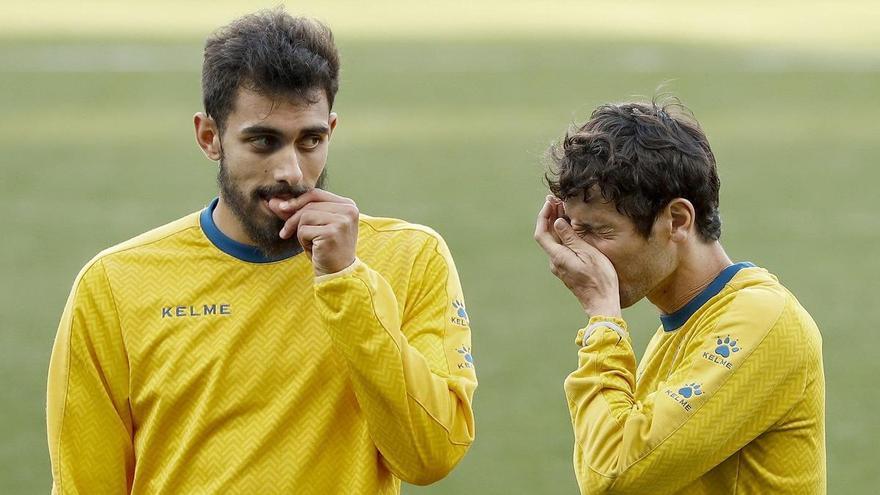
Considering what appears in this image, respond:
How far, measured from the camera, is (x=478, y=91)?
19391 mm

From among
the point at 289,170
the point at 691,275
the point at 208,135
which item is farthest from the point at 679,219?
the point at 208,135

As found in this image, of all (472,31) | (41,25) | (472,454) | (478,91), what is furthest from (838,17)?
(472,454)

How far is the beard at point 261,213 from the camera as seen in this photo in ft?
12.5

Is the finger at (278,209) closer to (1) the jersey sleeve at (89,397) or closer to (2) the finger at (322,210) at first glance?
(2) the finger at (322,210)

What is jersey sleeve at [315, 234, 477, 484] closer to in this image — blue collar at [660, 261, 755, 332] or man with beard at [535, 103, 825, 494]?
man with beard at [535, 103, 825, 494]

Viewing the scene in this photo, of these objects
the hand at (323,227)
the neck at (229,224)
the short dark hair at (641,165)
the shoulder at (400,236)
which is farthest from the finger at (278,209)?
the short dark hair at (641,165)

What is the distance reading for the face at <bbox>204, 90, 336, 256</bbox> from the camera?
3812mm

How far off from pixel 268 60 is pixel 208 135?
0.32 metres

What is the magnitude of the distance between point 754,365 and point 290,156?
1.26 meters

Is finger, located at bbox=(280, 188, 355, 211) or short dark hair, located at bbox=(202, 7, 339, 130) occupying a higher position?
short dark hair, located at bbox=(202, 7, 339, 130)

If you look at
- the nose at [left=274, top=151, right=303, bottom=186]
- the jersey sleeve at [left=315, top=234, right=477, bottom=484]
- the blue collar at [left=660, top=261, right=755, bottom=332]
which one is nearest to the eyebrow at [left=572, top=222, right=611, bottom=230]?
the blue collar at [left=660, top=261, right=755, bottom=332]

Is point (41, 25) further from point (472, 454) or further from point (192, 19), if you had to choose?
point (472, 454)

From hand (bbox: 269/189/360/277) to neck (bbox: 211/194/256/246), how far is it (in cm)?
16

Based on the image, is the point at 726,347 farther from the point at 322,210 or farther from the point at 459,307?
the point at 322,210
